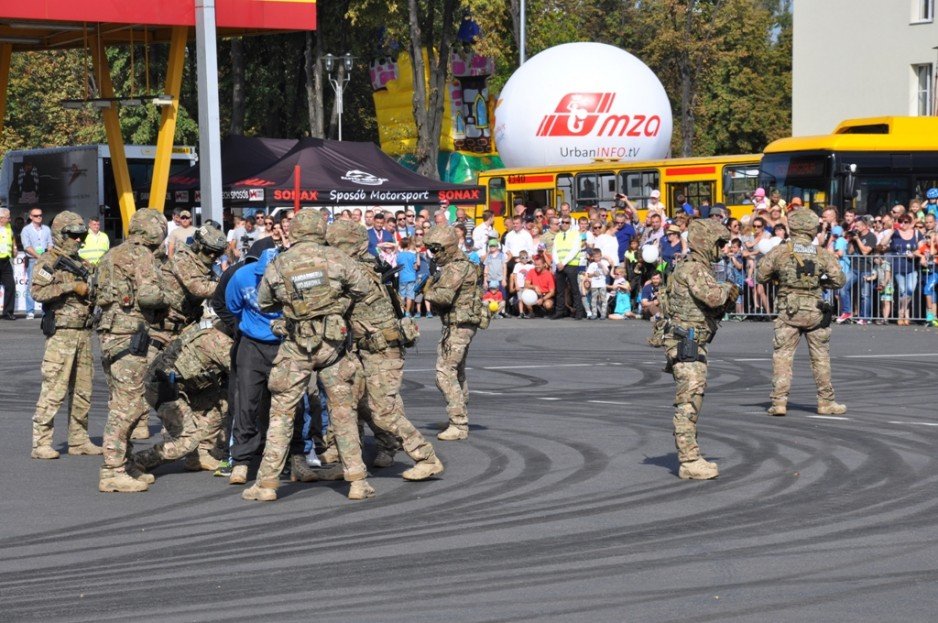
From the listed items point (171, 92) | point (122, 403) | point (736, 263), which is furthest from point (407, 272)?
point (122, 403)

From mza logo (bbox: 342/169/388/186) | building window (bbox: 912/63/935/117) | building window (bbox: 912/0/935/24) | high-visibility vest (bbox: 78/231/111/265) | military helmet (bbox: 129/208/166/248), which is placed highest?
building window (bbox: 912/0/935/24)

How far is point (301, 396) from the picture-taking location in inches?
395

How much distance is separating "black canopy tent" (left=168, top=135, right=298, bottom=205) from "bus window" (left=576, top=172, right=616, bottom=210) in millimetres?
7246

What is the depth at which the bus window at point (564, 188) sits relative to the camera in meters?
36.6

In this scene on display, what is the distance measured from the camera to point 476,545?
28.5 ft

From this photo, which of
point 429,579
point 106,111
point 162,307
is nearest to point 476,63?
point 106,111

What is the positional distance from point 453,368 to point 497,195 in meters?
25.7

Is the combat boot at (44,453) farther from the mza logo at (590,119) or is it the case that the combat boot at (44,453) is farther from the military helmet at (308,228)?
the mza logo at (590,119)

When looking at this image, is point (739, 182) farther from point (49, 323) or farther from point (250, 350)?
point (250, 350)

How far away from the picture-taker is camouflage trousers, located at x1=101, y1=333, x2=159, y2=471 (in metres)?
10.7

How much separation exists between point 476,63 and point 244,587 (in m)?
47.5

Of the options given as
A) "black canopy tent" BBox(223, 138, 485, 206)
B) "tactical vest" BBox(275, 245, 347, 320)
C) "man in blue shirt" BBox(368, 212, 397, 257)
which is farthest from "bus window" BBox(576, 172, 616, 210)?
"tactical vest" BBox(275, 245, 347, 320)

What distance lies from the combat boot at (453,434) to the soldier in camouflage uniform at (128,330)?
2747 millimetres

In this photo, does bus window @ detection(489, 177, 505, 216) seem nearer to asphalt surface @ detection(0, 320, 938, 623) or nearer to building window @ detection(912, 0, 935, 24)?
building window @ detection(912, 0, 935, 24)
